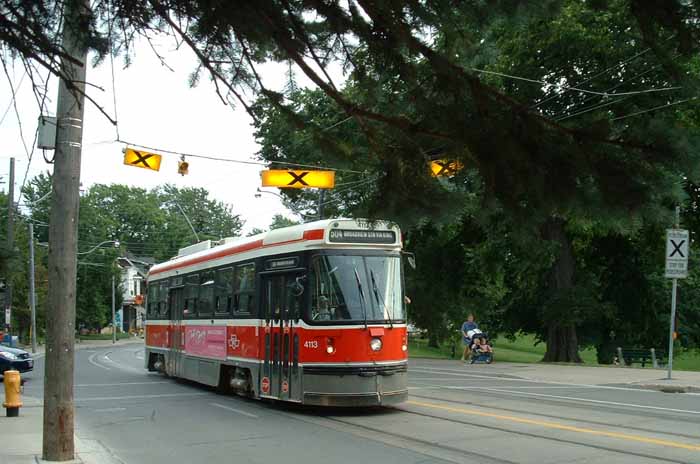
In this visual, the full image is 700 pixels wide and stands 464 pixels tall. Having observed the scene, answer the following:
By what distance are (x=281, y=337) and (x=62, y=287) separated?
4.98 meters

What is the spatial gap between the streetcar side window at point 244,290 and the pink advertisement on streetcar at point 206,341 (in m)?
0.82

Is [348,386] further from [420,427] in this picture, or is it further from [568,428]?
[568,428]

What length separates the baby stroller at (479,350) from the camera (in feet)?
89.6

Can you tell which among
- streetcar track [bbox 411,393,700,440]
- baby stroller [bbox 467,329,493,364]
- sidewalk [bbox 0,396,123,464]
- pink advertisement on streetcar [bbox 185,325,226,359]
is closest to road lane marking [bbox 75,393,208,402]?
pink advertisement on streetcar [bbox 185,325,226,359]

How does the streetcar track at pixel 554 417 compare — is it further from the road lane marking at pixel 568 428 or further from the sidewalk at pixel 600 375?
the sidewalk at pixel 600 375

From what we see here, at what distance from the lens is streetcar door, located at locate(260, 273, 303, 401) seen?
13367 mm

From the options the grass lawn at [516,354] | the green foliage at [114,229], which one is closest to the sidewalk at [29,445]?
the grass lawn at [516,354]

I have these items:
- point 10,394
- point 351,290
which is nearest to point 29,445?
point 10,394

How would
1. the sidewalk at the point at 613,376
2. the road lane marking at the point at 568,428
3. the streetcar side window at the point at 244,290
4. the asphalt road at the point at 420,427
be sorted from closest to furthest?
1. the asphalt road at the point at 420,427
2. the road lane marking at the point at 568,428
3. the streetcar side window at the point at 244,290
4. the sidewalk at the point at 613,376

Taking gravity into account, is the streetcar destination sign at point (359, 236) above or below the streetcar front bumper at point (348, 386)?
above

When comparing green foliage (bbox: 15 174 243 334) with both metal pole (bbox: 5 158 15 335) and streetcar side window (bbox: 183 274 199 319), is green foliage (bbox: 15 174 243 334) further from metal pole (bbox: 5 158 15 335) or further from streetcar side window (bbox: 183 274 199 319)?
streetcar side window (bbox: 183 274 199 319)

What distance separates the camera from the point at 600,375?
69.0ft

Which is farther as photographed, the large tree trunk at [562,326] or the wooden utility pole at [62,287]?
the large tree trunk at [562,326]

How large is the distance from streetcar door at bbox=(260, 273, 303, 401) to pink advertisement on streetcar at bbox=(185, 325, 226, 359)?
221 cm
